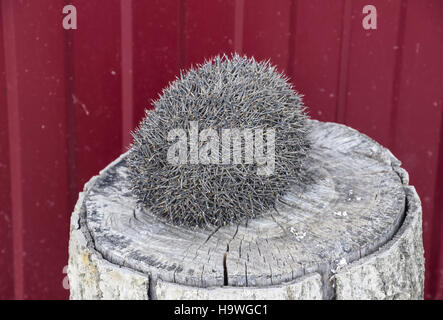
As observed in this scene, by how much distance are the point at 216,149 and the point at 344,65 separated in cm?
108

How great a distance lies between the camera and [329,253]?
5.59 feet

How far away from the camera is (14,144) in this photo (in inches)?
96.7

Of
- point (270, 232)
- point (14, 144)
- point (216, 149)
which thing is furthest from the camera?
point (14, 144)

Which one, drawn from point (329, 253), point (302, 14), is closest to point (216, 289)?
point (329, 253)

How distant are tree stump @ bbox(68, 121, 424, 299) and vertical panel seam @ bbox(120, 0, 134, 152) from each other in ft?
1.61

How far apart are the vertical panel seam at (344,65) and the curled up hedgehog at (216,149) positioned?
0.77 meters

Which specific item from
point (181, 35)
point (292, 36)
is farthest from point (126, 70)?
point (292, 36)

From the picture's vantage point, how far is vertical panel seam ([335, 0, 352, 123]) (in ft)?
8.29

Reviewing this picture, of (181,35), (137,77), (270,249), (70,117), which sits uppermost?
(181,35)

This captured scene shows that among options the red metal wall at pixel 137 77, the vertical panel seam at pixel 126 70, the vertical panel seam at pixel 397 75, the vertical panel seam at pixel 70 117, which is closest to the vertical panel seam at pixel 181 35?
the red metal wall at pixel 137 77

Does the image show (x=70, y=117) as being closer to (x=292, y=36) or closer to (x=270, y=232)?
(x=292, y=36)

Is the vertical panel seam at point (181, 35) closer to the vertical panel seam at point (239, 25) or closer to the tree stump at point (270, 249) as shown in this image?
the vertical panel seam at point (239, 25)

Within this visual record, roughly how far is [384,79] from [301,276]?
124 centimetres

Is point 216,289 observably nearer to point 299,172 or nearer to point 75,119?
point 299,172
